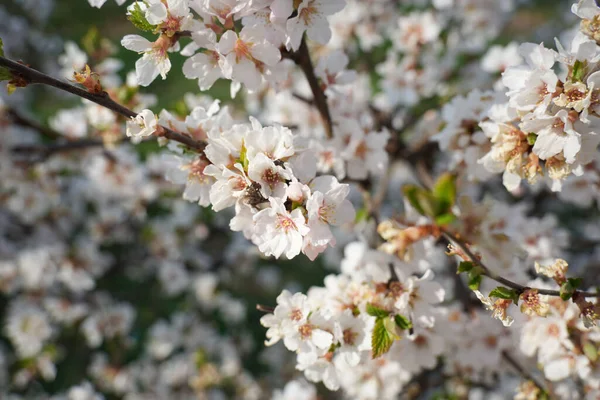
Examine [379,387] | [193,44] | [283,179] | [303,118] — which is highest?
[193,44]

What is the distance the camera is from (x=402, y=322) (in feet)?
4.64

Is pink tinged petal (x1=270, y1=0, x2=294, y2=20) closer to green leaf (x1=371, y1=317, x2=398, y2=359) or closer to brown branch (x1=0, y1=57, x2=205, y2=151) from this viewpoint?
brown branch (x1=0, y1=57, x2=205, y2=151)

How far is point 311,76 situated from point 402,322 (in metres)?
0.80

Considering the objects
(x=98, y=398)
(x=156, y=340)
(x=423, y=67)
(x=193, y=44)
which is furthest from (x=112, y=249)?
(x=193, y=44)

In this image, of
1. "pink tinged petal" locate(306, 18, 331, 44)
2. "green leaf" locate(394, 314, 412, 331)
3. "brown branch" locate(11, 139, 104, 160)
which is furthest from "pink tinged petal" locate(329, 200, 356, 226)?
"brown branch" locate(11, 139, 104, 160)

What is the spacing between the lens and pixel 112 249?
421cm

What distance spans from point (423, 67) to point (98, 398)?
110 inches

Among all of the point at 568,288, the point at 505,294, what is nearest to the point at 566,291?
the point at 568,288

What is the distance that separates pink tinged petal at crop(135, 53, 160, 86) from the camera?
1304 millimetres

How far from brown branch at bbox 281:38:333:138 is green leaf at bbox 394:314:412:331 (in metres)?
0.73

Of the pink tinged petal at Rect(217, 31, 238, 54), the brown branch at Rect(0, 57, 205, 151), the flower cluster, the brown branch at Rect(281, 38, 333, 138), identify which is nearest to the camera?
the brown branch at Rect(0, 57, 205, 151)

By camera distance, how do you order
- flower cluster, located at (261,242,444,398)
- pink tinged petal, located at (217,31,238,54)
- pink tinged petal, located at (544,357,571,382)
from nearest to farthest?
pink tinged petal, located at (217,31,238,54) → flower cluster, located at (261,242,444,398) → pink tinged petal, located at (544,357,571,382)

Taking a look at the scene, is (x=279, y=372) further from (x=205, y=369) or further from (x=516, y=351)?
(x=516, y=351)

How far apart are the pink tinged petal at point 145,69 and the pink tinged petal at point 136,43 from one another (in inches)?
0.8
